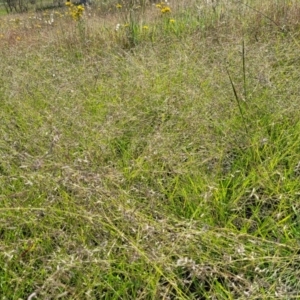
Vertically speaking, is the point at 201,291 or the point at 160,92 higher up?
the point at 160,92

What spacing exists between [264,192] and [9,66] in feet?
8.06

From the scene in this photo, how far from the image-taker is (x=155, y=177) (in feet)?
4.75

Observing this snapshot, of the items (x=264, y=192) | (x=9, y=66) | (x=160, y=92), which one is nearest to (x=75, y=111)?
(x=160, y=92)

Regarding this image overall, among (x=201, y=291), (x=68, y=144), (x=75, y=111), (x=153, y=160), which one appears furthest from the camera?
(x=75, y=111)

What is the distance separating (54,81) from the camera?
2592 mm

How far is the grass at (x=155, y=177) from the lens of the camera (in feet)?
3.29

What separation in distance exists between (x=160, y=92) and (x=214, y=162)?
31.7 inches

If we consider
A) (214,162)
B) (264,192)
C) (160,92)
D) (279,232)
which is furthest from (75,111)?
(279,232)

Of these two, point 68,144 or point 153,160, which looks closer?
point 153,160

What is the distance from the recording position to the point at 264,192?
1.29 m

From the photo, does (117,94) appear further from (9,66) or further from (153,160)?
(9,66)

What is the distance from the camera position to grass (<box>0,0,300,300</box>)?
1004 millimetres

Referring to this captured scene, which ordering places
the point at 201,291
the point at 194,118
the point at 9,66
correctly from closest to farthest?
the point at 201,291, the point at 194,118, the point at 9,66

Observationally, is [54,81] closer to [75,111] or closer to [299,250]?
[75,111]
